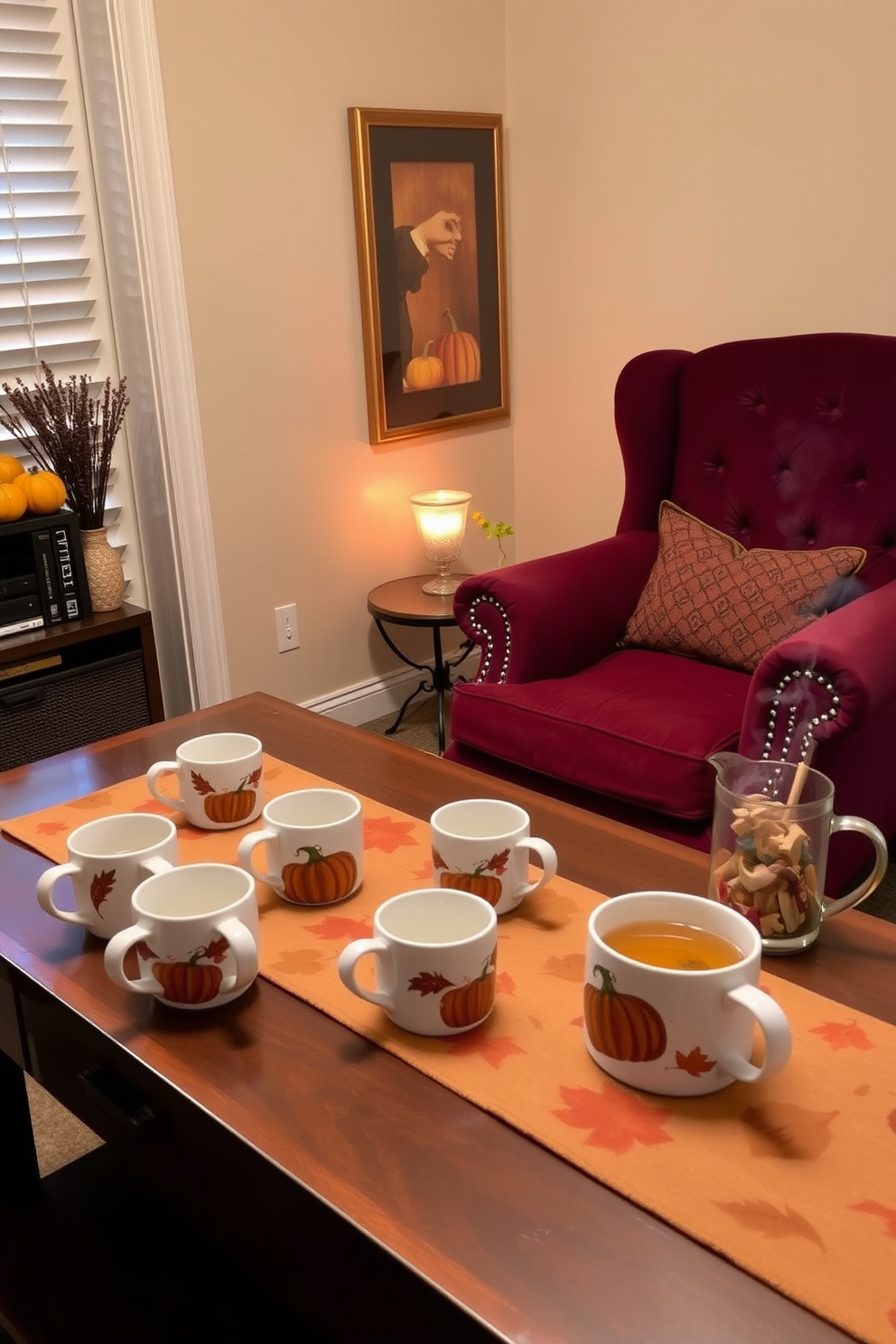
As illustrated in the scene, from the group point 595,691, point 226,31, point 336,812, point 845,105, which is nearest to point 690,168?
point 845,105

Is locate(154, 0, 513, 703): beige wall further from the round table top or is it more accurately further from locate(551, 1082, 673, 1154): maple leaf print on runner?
locate(551, 1082, 673, 1154): maple leaf print on runner

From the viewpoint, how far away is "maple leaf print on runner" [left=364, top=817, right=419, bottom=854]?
4.20 feet

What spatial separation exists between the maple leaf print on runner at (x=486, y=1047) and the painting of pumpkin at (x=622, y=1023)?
0.08 metres

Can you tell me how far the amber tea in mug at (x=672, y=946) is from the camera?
918 mm

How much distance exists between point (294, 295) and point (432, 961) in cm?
233

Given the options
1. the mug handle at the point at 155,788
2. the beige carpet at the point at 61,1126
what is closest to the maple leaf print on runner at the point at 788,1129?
the mug handle at the point at 155,788

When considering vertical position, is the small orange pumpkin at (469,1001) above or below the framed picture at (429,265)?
below

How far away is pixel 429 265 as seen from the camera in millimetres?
3158

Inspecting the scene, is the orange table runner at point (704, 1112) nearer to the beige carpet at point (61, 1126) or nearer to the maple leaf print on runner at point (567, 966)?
the maple leaf print on runner at point (567, 966)

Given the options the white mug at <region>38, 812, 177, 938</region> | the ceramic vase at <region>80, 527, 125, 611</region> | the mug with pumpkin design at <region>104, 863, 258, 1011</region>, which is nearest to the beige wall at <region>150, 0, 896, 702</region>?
the ceramic vase at <region>80, 527, 125, 611</region>

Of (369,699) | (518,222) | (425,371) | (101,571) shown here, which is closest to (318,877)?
(101,571)

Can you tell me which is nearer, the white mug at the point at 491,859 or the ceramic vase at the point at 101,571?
the white mug at the point at 491,859

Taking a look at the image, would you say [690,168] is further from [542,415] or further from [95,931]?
[95,931]

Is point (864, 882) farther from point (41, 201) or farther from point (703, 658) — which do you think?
point (41, 201)
